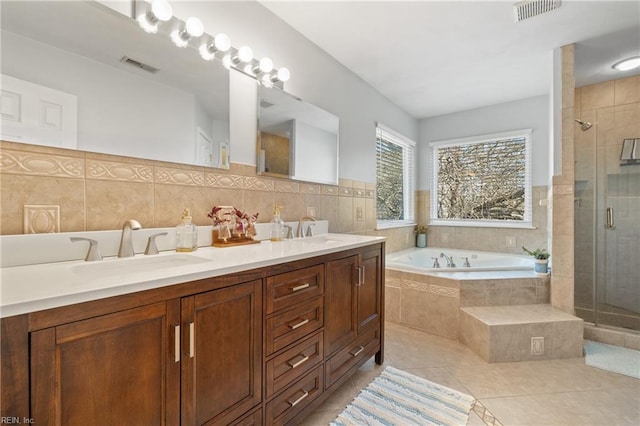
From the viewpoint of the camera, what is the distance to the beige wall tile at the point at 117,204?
3.89 feet

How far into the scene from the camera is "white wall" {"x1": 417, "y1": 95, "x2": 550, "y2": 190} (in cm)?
345

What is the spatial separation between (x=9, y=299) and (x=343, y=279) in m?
1.32

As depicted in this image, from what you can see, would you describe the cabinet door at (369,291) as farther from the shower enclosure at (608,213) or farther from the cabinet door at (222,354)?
the shower enclosure at (608,213)

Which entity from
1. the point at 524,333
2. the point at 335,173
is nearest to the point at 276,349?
the point at 335,173

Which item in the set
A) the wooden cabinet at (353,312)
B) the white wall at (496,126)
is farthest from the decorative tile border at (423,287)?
the white wall at (496,126)

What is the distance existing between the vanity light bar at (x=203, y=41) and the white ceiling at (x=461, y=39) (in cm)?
46

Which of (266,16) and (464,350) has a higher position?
(266,16)

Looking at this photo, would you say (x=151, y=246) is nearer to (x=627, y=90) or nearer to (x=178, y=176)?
(x=178, y=176)

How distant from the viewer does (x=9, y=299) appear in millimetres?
619

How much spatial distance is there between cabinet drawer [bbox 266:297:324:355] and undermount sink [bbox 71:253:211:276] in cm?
40

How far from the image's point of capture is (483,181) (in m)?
3.84

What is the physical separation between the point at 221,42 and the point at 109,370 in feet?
5.23

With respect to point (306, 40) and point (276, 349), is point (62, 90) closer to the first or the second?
point (276, 349)

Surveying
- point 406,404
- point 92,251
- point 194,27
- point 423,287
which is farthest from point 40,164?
point 423,287
